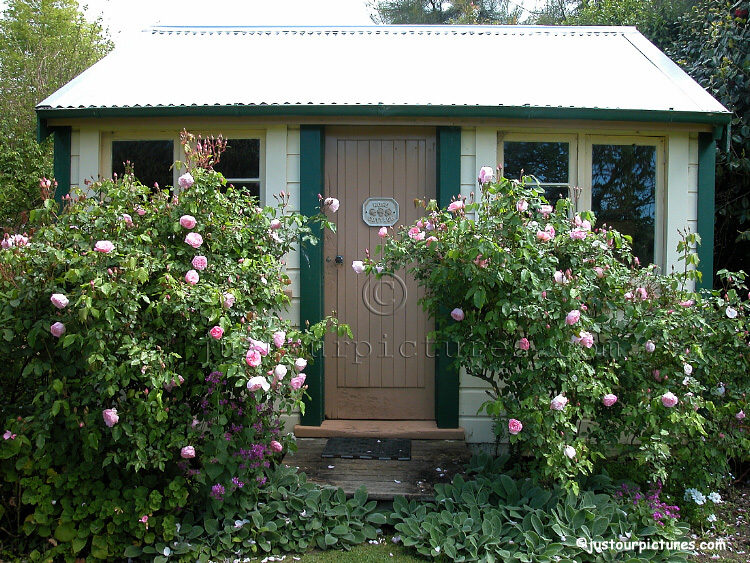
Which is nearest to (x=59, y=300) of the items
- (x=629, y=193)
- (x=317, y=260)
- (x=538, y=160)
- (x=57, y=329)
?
(x=57, y=329)

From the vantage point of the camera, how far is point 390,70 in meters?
5.04

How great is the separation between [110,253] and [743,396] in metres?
3.96

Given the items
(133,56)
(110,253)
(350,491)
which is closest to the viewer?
(110,253)

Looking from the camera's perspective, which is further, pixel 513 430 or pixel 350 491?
pixel 350 491

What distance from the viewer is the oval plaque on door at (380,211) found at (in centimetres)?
468

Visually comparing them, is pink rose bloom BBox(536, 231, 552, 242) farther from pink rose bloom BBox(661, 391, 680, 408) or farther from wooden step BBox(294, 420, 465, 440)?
wooden step BBox(294, 420, 465, 440)

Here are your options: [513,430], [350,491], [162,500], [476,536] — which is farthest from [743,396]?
[162,500]

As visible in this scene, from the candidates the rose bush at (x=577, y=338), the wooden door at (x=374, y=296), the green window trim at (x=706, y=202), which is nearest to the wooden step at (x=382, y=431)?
the wooden door at (x=374, y=296)

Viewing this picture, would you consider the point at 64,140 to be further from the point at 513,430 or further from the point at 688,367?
the point at 688,367

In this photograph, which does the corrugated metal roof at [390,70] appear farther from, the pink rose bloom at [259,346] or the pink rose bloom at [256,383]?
the pink rose bloom at [256,383]

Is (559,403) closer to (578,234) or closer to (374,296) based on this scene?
(578,234)

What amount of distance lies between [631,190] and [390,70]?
7.43 ft

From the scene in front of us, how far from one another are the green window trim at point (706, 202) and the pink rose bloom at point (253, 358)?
3.54 metres

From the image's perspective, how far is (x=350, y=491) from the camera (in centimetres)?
365
